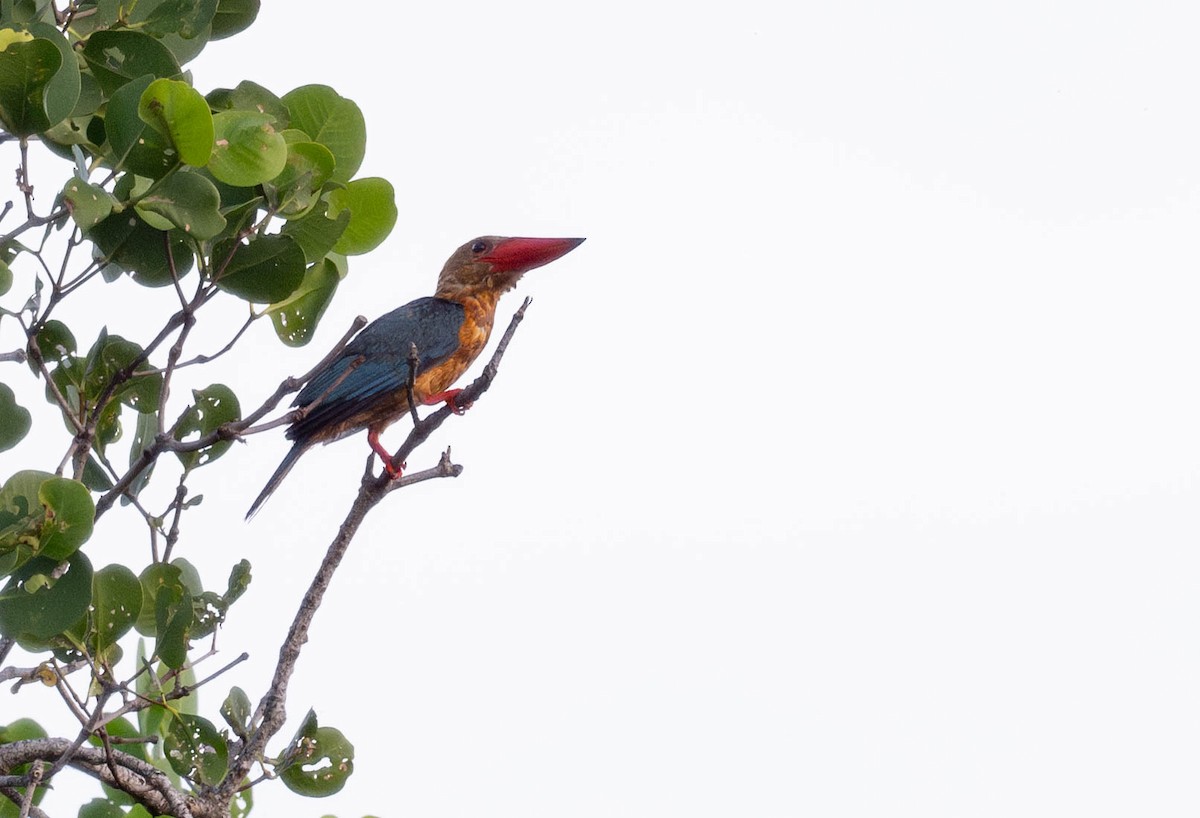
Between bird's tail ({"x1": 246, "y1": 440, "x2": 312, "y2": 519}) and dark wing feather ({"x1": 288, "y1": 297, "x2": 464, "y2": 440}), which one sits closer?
bird's tail ({"x1": 246, "y1": 440, "x2": 312, "y2": 519})

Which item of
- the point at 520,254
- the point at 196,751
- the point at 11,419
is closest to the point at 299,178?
the point at 11,419

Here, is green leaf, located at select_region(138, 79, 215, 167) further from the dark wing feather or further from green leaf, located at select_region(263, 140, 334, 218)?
the dark wing feather

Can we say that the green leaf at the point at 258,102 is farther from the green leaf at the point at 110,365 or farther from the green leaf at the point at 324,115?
the green leaf at the point at 110,365

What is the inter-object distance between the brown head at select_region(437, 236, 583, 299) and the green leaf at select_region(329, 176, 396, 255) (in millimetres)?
3020

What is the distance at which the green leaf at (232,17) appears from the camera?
280 cm

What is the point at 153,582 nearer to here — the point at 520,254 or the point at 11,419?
the point at 11,419

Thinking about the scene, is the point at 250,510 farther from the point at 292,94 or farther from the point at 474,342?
the point at 292,94

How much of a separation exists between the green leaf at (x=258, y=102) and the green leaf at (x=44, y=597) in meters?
0.92

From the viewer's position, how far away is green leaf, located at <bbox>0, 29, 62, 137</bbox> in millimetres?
2254

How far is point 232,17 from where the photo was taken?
2.82 m

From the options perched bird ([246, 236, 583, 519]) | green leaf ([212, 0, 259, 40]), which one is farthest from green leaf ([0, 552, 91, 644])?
perched bird ([246, 236, 583, 519])

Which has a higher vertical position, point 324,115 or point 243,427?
point 324,115

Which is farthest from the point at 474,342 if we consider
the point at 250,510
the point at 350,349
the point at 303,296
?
the point at 303,296

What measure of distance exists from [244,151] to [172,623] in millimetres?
935
